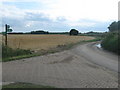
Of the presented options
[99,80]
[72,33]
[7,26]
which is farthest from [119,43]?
[72,33]

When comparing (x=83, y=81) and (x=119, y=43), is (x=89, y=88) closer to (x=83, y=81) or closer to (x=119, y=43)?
(x=83, y=81)

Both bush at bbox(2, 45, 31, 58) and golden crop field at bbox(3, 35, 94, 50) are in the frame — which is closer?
bush at bbox(2, 45, 31, 58)

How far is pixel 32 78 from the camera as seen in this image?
374 inches

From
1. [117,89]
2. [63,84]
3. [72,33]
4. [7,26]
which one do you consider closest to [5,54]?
[7,26]

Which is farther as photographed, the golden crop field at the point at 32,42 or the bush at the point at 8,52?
the golden crop field at the point at 32,42

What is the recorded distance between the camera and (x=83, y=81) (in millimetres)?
9305

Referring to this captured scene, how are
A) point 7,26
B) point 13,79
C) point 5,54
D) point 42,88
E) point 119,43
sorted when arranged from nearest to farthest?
1. point 42,88
2. point 13,79
3. point 5,54
4. point 7,26
5. point 119,43

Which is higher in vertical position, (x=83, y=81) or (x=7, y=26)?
(x=7, y=26)

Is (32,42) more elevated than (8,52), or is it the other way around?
(32,42)

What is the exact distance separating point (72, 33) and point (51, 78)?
249 ft

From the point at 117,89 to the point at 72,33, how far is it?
7716cm

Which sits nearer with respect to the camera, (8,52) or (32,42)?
(8,52)

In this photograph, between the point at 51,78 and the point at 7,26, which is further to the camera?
the point at 7,26

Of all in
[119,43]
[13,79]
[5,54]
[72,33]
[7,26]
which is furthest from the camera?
[72,33]
